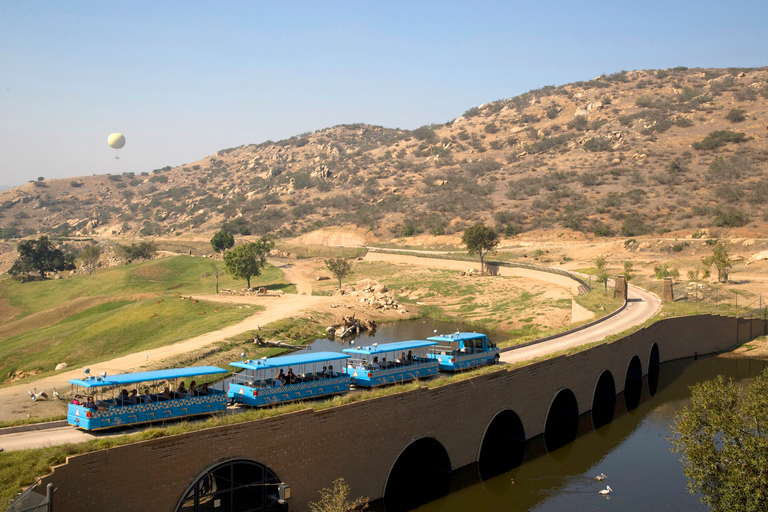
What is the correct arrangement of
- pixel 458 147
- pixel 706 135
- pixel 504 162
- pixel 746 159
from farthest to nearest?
pixel 458 147
pixel 504 162
pixel 706 135
pixel 746 159

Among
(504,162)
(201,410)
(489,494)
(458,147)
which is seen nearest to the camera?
(201,410)

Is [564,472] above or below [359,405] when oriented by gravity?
below

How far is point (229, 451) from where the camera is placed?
673 inches

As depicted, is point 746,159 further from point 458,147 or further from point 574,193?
point 458,147

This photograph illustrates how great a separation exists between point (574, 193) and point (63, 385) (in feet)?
355

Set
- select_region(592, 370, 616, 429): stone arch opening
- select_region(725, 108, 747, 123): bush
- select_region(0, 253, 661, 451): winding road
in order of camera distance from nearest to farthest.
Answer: select_region(0, 253, 661, 451): winding road < select_region(592, 370, 616, 429): stone arch opening < select_region(725, 108, 747, 123): bush

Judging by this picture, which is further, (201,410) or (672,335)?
(672,335)

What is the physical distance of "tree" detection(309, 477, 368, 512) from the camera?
725 inches

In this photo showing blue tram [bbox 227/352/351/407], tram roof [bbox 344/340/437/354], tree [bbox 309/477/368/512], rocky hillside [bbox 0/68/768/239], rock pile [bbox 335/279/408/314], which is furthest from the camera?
rocky hillside [bbox 0/68/768/239]

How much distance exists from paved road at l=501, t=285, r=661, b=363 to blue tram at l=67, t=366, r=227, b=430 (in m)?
17.5

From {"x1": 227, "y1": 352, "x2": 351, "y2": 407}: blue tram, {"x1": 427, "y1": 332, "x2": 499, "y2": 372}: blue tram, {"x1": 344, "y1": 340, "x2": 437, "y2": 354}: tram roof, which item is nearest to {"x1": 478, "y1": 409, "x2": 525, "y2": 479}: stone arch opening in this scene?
{"x1": 427, "y1": 332, "x2": 499, "y2": 372}: blue tram

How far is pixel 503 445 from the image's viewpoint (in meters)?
29.3

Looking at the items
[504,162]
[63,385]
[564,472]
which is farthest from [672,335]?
[504,162]

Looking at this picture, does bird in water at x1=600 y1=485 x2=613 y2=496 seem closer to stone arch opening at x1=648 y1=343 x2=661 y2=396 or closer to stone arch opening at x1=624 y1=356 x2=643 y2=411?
stone arch opening at x1=624 y1=356 x2=643 y2=411
